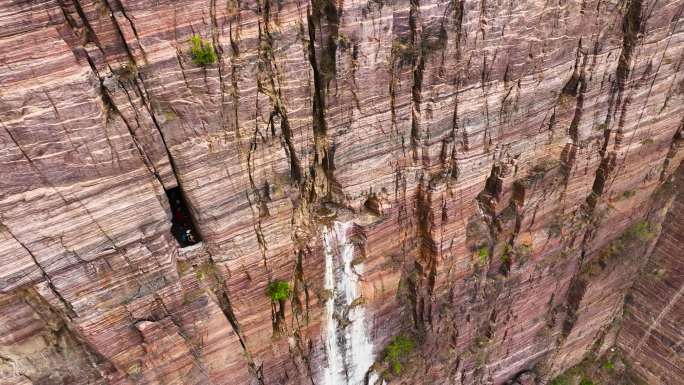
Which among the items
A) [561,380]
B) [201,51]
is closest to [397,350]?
[561,380]

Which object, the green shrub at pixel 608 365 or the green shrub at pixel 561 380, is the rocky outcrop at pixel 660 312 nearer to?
the green shrub at pixel 608 365

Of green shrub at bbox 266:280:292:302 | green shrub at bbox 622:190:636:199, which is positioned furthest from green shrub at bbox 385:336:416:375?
green shrub at bbox 622:190:636:199

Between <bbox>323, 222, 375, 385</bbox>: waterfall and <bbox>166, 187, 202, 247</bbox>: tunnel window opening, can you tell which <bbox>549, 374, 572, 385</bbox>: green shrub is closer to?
<bbox>323, 222, 375, 385</bbox>: waterfall

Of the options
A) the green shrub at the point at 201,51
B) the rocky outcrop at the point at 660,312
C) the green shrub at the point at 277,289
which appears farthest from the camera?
the rocky outcrop at the point at 660,312

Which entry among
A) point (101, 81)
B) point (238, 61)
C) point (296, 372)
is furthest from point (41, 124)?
point (296, 372)

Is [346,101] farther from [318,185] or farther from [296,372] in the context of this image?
[296,372]

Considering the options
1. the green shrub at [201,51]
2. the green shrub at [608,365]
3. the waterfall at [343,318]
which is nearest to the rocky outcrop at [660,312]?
the green shrub at [608,365]
